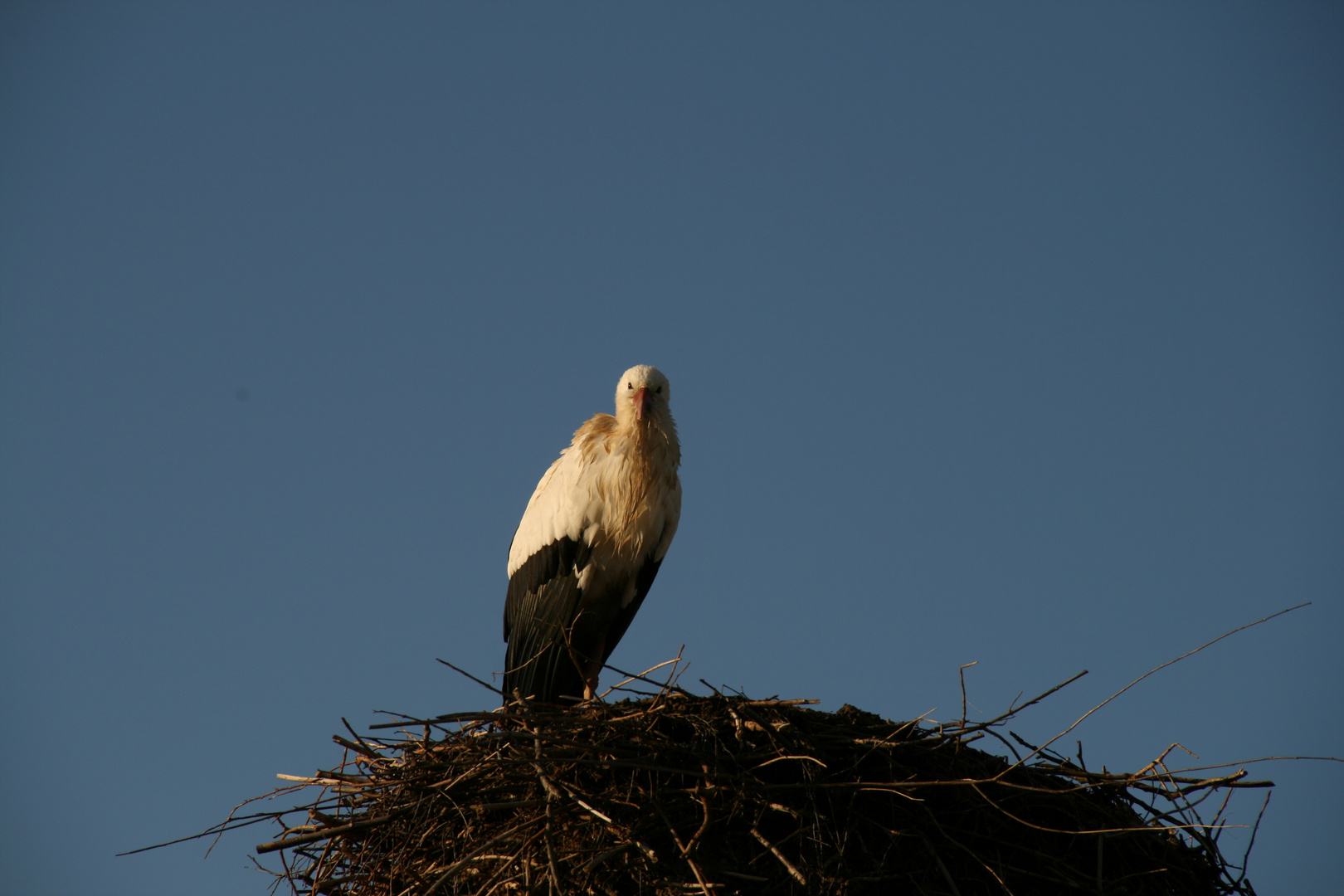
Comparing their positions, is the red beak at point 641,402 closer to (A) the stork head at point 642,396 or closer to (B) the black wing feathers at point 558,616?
(A) the stork head at point 642,396

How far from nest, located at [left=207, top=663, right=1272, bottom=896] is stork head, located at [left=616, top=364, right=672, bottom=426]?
85.4 inches

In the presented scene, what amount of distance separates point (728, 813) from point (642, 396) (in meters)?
2.76

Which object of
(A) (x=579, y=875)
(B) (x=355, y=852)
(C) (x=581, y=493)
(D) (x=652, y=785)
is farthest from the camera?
(C) (x=581, y=493)

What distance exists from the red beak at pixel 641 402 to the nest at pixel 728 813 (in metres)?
2.12

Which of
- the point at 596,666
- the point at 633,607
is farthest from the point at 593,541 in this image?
the point at 596,666

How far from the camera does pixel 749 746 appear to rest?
348 centimetres

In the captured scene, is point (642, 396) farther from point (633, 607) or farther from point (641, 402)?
point (633, 607)

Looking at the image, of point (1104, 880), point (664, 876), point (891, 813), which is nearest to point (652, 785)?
point (664, 876)

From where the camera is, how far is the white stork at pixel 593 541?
5.47 m

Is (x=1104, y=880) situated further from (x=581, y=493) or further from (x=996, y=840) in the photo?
(x=581, y=493)

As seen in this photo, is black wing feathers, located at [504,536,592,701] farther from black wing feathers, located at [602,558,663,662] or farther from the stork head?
the stork head

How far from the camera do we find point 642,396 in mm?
5633

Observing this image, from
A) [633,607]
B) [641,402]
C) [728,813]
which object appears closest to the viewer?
[728,813]

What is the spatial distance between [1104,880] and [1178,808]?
0.39 m
